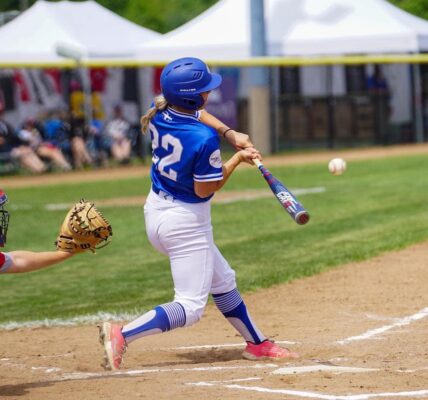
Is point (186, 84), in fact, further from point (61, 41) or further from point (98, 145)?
point (61, 41)

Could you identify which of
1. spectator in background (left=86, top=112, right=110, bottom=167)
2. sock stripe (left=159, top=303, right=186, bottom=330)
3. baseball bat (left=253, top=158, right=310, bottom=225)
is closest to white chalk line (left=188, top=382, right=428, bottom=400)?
sock stripe (left=159, top=303, right=186, bottom=330)

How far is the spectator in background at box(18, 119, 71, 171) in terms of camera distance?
21469mm

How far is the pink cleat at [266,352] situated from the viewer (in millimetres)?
6357

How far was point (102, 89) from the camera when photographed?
944 inches

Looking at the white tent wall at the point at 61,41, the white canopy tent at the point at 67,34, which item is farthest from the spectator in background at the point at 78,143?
the white canopy tent at the point at 67,34

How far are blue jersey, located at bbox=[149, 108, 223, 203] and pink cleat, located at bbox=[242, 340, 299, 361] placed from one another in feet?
3.39

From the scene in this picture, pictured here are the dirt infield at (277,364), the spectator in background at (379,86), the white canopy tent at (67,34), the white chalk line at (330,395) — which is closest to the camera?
the white chalk line at (330,395)

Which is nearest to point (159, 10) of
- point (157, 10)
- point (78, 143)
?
point (157, 10)

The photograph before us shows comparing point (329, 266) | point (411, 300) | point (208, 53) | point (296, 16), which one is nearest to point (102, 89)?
point (208, 53)

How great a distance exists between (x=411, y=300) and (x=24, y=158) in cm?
1430

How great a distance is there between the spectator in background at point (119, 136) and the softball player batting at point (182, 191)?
1674 cm

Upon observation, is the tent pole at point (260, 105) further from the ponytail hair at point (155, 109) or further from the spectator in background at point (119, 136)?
the ponytail hair at point (155, 109)

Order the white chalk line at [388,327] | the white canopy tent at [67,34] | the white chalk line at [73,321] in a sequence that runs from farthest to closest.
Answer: the white canopy tent at [67,34] < the white chalk line at [73,321] < the white chalk line at [388,327]

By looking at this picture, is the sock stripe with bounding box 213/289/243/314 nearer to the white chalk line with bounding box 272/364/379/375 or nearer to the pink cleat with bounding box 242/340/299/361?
the pink cleat with bounding box 242/340/299/361
